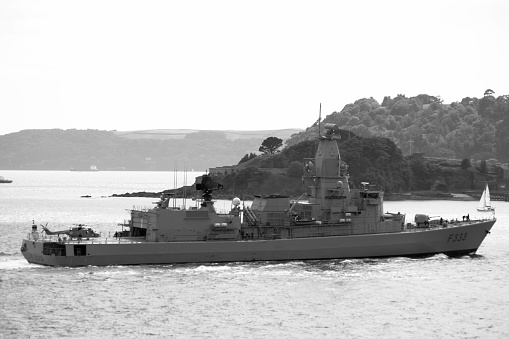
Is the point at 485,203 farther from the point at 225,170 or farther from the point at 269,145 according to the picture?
the point at 269,145

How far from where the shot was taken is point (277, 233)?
46.2 metres

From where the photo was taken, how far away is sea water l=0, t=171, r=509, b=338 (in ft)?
104

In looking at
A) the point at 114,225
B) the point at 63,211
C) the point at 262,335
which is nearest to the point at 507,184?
the point at 63,211

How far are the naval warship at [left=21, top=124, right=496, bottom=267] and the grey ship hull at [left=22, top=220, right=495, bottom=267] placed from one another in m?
0.05

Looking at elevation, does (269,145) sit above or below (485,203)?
above

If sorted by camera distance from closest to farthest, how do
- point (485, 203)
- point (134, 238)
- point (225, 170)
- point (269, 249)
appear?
point (269, 249) → point (134, 238) → point (485, 203) → point (225, 170)

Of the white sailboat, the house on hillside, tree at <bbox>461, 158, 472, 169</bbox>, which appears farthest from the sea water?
tree at <bbox>461, 158, 472, 169</bbox>

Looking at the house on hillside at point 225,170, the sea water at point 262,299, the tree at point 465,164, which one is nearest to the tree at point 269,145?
the house on hillside at point 225,170

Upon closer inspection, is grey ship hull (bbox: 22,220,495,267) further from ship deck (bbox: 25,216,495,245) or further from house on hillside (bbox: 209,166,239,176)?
house on hillside (bbox: 209,166,239,176)

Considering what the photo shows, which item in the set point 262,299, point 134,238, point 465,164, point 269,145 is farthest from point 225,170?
point 262,299

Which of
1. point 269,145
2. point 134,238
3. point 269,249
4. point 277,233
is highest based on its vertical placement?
point 269,145

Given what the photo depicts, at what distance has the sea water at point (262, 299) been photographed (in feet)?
104

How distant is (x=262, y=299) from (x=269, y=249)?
28.1 feet

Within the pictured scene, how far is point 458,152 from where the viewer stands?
187m
